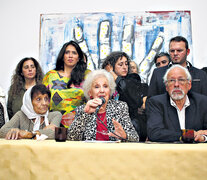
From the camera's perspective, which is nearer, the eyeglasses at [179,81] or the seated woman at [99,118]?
the seated woman at [99,118]

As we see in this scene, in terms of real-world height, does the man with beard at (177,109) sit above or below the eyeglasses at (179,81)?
below

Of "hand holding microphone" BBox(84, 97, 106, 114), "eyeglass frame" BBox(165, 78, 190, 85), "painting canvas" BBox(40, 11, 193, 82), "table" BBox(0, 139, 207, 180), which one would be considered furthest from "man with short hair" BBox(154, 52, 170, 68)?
"table" BBox(0, 139, 207, 180)

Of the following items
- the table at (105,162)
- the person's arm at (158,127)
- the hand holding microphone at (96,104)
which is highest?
the hand holding microphone at (96,104)

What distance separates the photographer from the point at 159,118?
187cm

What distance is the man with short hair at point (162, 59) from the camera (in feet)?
10.4

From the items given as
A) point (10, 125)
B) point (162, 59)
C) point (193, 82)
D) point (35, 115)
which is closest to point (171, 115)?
point (193, 82)

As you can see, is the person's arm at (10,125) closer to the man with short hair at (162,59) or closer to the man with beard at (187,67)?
the man with beard at (187,67)

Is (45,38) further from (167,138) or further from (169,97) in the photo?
(167,138)

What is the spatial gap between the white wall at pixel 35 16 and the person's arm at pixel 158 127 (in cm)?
168

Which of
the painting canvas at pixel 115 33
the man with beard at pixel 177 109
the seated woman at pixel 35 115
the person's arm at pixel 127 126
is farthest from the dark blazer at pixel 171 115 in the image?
the painting canvas at pixel 115 33

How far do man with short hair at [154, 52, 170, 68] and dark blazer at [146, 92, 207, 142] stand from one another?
1.20m

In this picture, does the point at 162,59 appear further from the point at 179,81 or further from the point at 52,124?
the point at 52,124

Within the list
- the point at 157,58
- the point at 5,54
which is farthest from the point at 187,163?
the point at 5,54

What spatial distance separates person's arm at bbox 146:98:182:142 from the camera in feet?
5.41
